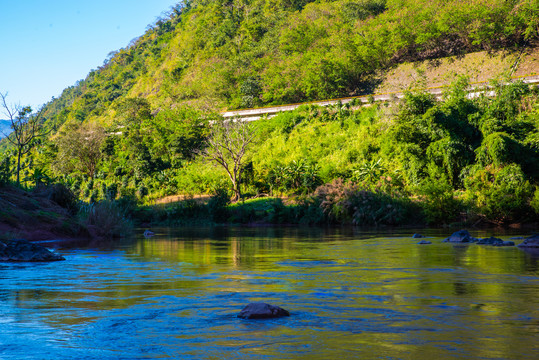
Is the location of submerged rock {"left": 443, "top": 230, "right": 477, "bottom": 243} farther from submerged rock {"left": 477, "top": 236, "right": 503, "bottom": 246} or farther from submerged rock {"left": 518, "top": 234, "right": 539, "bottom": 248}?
submerged rock {"left": 518, "top": 234, "right": 539, "bottom": 248}

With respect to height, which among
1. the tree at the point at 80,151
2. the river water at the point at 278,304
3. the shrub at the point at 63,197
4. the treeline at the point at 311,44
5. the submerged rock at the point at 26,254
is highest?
the treeline at the point at 311,44

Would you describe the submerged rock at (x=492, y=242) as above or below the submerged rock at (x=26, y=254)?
below

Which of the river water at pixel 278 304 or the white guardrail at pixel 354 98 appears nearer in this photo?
the river water at pixel 278 304

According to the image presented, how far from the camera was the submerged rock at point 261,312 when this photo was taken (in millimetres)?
6699

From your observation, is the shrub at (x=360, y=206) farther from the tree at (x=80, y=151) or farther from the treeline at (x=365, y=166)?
the tree at (x=80, y=151)

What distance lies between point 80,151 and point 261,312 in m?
63.6

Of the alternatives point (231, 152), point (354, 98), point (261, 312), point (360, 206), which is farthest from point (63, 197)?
point (354, 98)

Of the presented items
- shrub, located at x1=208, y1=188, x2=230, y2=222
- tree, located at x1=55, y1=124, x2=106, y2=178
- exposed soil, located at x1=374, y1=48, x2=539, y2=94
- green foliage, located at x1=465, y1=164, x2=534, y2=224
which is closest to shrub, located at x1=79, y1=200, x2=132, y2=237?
shrub, located at x1=208, y1=188, x2=230, y2=222

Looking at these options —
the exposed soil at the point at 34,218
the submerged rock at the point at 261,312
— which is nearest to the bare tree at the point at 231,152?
the exposed soil at the point at 34,218

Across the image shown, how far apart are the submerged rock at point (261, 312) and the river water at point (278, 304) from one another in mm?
127

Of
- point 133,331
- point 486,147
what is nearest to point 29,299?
point 133,331

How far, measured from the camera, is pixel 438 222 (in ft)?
100

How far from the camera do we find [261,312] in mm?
6707

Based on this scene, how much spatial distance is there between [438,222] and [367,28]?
125ft
